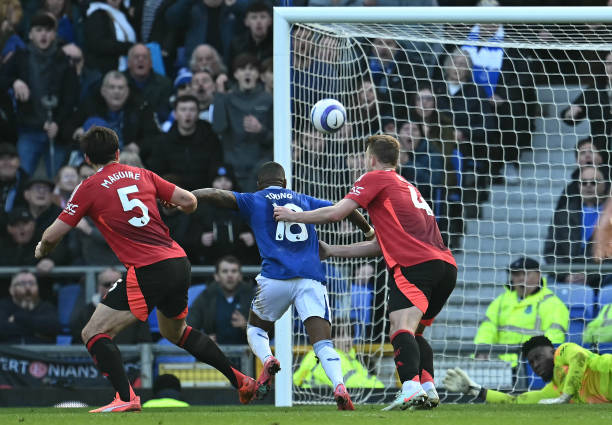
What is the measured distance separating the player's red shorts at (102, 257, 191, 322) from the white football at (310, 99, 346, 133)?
1.64m

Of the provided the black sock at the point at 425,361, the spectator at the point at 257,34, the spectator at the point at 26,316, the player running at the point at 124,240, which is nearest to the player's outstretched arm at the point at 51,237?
the player running at the point at 124,240

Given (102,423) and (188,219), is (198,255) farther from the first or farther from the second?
(102,423)

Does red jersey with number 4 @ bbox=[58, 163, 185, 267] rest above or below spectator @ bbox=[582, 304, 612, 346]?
above

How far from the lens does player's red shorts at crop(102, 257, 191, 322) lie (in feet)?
25.0

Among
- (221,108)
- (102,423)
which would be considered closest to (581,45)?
(221,108)

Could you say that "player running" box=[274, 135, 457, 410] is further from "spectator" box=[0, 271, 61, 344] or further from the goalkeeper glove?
"spectator" box=[0, 271, 61, 344]

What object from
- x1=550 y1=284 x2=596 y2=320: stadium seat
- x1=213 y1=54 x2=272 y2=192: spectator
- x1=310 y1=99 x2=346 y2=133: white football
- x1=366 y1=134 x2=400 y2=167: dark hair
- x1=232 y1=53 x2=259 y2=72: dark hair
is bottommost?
x1=550 y1=284 x2=596 y2=320: stadium seat

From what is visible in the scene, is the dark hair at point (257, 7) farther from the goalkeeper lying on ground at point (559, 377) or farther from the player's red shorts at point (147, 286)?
the player's red shorts at point (147, 286)

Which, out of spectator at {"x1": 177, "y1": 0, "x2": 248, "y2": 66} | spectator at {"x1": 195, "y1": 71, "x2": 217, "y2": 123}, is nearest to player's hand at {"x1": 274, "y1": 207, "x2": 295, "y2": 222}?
spectator at {"x1": 195, "y1": 71, "x2": 217, "y2": 123}

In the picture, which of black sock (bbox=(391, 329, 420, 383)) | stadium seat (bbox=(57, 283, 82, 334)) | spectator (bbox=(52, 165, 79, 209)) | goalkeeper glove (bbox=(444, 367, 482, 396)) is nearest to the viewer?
black sock (bbox=(391, 329, 420, 383))

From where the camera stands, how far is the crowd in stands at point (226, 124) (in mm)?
10758

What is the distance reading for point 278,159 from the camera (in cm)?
901

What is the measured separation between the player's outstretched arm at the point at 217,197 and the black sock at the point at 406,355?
5.22 ft

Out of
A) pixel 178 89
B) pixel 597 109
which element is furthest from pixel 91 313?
pixel 597 109
